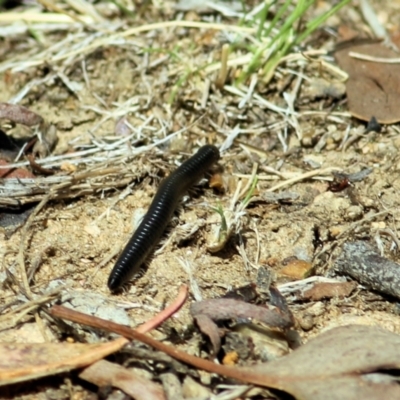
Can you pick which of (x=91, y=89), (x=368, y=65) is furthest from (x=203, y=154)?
(x=368, y=65)

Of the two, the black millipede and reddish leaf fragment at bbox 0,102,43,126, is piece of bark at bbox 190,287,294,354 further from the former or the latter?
reddish leaf fragment at bbox 0,102,43,126

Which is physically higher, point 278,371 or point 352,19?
point 352,19

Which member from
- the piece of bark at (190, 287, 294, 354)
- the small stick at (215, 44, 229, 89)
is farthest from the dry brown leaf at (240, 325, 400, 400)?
the small stick at (215, 44, 229, 89)

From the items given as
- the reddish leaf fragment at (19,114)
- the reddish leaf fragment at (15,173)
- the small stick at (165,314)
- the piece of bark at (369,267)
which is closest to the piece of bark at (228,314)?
the small stick at (165,314)

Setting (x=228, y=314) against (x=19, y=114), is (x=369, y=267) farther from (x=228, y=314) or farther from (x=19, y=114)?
(x=19, y=114)

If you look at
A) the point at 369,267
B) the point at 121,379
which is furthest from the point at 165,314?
the point at 369,267

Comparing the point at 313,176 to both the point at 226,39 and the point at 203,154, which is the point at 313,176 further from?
the point at 226,39
